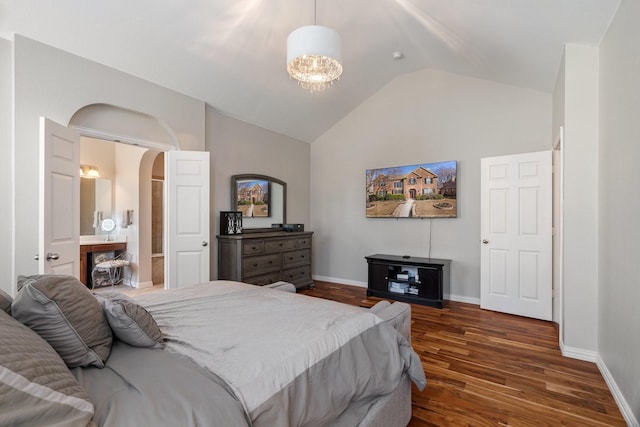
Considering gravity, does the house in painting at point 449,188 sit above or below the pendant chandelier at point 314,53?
below

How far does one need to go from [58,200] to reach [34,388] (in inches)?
104

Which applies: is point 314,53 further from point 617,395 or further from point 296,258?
point 296,258

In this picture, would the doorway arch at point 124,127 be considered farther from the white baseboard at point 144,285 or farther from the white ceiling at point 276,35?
the white ceiling at point 276,35

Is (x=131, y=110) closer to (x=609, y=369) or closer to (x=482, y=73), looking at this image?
(x=482, y=73)

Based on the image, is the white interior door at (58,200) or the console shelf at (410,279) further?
the console shelf at (410,279)

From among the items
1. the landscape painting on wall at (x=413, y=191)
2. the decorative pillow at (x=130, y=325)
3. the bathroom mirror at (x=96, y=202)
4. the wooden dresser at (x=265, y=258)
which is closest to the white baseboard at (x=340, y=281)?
the wooden dresser at (x=265, y=258)

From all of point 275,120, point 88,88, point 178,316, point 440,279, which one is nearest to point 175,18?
point 88,88

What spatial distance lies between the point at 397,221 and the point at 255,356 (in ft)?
13.6

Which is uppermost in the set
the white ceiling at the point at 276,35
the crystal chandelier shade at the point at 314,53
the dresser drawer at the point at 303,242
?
the white ceiling at the point at 276,35

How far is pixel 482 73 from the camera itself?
4.10 meters

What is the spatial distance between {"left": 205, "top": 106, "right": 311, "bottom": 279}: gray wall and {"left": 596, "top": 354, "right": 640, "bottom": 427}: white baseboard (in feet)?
13.6

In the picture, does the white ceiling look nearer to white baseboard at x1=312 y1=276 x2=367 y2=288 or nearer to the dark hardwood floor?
the dark hardwood floor

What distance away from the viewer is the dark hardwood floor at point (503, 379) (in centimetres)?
194

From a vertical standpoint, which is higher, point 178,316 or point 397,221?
point 397,221
